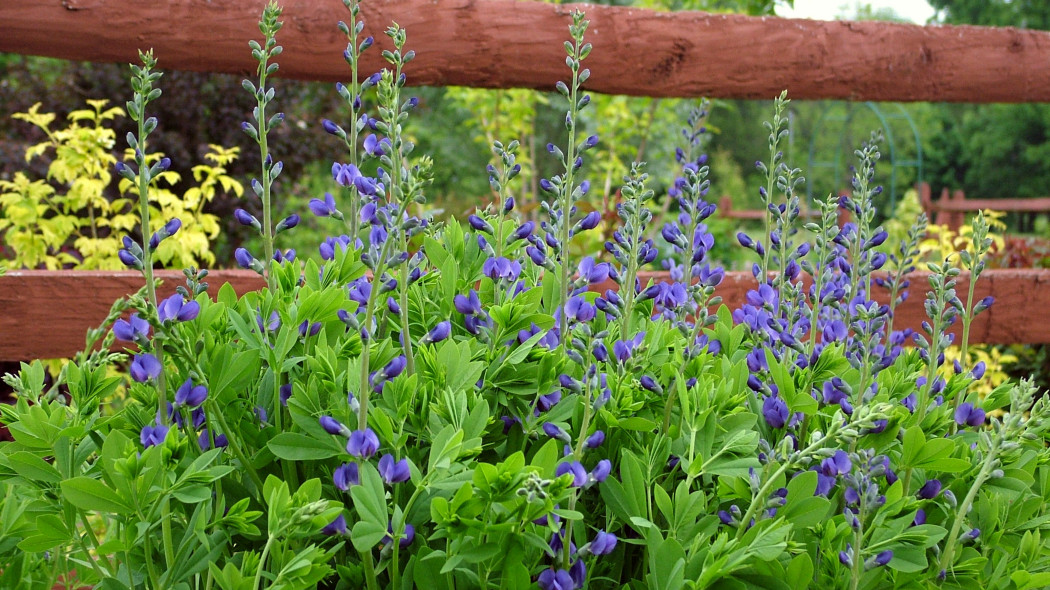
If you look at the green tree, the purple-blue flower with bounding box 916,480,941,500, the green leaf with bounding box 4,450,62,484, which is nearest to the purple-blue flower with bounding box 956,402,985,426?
the purple-blue flower with bounding box 916,480,941,500

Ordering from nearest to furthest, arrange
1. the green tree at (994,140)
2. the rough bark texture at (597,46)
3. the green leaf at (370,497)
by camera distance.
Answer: the green leaf at (370,497) → the rough bark texture at (597,46) → the green tree at (994,140)

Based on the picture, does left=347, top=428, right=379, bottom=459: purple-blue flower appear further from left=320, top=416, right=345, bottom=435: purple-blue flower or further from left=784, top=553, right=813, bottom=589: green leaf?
left=784, top=553, right=813, bottom=589: green leaf

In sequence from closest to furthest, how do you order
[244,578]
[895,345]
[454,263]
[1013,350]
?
[244,578] → [454,263] → [895,345] → [1013,350]

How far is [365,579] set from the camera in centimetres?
92

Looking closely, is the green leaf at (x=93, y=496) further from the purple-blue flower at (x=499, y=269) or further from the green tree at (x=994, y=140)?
the green tree at (x=994, y=140)

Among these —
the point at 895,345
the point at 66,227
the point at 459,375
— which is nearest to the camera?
the point at 459,375

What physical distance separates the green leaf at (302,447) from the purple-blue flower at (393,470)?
0.18ft

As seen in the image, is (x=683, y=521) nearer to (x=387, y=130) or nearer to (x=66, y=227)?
(x=387, y=130)

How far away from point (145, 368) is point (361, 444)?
10.3 inches

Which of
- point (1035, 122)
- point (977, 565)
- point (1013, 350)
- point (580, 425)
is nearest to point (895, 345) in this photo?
point (977, 565)

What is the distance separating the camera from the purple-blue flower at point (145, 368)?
897mm

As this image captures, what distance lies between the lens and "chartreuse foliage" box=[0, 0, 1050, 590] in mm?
852

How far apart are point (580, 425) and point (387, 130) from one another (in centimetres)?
43

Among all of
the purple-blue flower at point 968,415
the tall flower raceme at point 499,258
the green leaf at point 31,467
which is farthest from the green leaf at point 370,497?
the purple-blue flower at point 968,415
